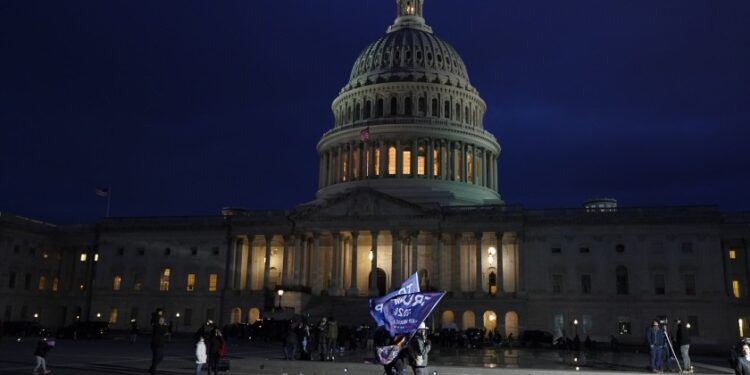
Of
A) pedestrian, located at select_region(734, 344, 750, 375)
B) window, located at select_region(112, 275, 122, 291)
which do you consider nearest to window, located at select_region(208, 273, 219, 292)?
window, located at select_region(112, 275, 122, 291)

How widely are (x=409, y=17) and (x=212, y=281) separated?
5601cm

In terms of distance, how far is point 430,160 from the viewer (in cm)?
Result: 9225

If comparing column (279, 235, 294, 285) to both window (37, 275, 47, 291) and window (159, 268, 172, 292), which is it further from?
window (37, 275, 47, 291)

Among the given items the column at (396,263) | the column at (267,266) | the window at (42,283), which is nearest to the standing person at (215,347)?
the column at (396,263)

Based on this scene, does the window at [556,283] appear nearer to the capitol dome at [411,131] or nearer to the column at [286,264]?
the capitol dome at [411,131]

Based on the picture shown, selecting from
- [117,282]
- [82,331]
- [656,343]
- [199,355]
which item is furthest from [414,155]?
[199,355]

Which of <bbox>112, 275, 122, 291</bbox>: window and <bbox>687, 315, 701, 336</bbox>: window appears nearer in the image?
<bbox>687, 315, 701, 336</bbox>: window

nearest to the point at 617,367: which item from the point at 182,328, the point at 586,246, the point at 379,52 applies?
the point at 586,246

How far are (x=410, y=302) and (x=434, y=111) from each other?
3267 inches

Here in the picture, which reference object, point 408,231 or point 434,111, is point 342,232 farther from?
point 434,111

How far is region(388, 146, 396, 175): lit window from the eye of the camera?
93269 millimetres

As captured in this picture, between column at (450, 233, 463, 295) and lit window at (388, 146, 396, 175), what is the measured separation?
18.8 meters

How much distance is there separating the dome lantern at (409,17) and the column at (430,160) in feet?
89.0

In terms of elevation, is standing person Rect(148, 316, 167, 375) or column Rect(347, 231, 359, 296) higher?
column Rect(347, 231, 359, 296)
